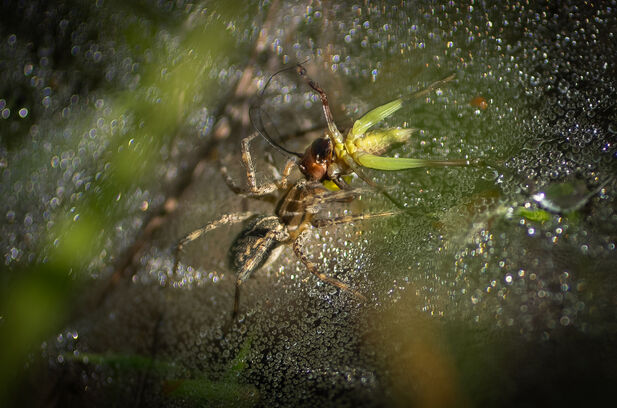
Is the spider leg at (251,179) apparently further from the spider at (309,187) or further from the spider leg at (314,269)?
the spider leg at (314,269)

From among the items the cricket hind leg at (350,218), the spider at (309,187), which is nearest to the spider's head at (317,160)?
the spider at (309,187)

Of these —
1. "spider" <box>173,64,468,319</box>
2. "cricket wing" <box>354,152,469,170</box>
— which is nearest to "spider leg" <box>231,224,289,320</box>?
"spider" <box>173,64,468,319</box>

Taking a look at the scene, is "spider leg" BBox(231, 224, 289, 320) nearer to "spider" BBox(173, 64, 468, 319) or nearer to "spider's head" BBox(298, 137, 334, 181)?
"spider" BBox(173, 64, 468, 319)

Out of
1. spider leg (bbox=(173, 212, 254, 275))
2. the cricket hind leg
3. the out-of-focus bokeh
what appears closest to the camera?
the out-of-focus bokeh

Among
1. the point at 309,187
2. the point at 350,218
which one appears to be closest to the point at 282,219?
the point at 309,187

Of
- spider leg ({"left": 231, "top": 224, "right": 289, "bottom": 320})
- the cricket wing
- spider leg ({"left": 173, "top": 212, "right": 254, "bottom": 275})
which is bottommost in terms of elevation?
spider leg ({"left": 231, "top": 224, "right": 289, "bottom": 320})

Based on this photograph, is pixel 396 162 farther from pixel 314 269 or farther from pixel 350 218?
pixel 314 269

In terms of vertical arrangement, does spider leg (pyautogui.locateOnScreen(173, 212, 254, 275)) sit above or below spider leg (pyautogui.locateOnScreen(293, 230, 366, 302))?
above

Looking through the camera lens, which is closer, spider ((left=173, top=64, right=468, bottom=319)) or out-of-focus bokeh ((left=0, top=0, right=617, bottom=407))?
out-of-focus bokeh ((left=0, top=0, right=617, bottom=407))
